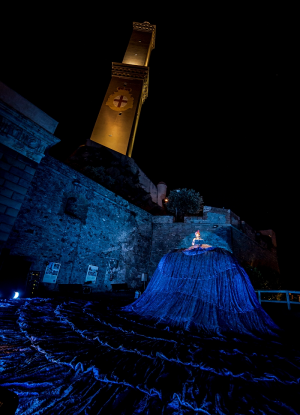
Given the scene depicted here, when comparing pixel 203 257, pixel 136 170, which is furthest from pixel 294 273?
pixel 203 257

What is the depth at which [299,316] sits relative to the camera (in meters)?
4.78

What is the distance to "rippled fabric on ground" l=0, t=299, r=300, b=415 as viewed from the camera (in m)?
1.32

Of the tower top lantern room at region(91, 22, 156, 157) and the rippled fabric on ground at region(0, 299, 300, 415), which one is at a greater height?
the tower top lantern room at region(91, 22, 156, 157)

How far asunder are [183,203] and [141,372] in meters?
13.2

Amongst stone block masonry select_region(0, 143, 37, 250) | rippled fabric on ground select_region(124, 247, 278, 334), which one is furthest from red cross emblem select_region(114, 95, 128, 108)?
rippled fabric on ground select_region(124, 247, 278, 334)

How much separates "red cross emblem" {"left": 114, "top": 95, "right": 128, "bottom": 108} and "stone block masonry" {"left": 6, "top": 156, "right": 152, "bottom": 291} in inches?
471

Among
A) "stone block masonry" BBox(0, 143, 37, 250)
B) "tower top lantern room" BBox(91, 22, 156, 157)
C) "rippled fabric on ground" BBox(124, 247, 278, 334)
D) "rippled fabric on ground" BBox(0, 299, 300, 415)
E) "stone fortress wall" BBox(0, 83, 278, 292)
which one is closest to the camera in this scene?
"rippled fabric on ground" BBox(0, 299, 300, 415)

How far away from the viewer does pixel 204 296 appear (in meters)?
3.93

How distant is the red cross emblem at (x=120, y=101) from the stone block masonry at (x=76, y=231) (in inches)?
471

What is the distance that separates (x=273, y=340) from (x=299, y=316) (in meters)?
2.72

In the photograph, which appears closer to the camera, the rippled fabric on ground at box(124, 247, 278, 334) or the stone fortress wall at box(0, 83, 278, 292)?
the rippled fabric on ground at box(124, 247, 278, 334)

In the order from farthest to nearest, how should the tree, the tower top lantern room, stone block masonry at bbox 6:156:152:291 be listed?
1. the tower top lantern room
2. the tree
3. stone block masonry at bbox 6:156:152:291

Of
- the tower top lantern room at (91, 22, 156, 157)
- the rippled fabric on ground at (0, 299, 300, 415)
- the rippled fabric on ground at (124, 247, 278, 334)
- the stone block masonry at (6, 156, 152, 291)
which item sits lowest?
the rippled fabric on ground at (0, 299, 300, 415)

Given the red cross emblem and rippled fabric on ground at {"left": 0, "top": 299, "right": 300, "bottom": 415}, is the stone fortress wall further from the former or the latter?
the red cross emblem
